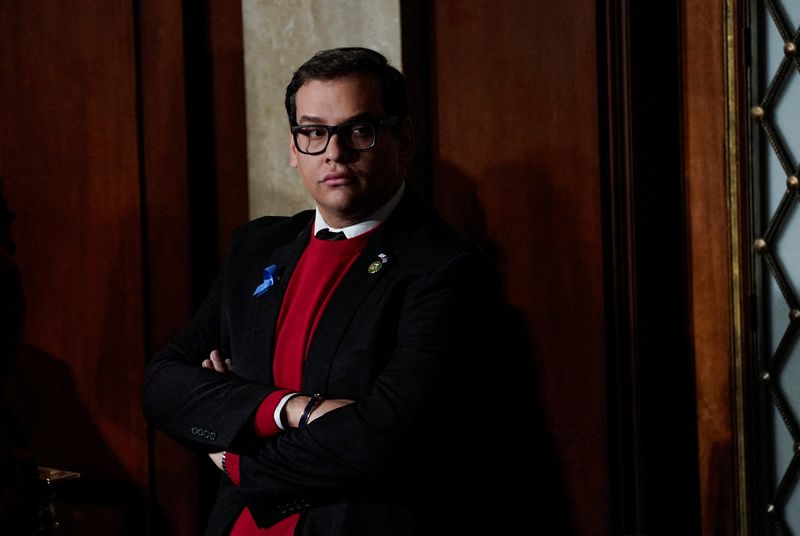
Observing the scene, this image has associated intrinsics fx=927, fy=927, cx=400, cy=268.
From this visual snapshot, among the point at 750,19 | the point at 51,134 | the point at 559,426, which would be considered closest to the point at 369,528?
the point at 559,426

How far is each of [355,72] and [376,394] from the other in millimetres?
681

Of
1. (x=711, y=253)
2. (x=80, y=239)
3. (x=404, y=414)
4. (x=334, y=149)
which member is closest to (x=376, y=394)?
(x=404, y=414)

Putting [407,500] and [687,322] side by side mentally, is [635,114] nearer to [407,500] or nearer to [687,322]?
[687,322]

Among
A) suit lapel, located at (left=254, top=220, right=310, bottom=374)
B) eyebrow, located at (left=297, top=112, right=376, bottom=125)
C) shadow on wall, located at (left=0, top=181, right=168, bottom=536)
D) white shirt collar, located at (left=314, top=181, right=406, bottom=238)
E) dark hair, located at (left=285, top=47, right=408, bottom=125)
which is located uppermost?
dark hair, located at (left=285, top=47, right=408, bottom=125)

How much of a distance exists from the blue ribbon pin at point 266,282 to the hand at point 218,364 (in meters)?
0.16

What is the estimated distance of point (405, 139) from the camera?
2.05 m

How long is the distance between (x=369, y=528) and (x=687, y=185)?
1161 mm

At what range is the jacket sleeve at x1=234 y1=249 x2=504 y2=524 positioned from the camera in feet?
5.72

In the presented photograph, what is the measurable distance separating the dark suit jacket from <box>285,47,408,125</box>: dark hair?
215 mm

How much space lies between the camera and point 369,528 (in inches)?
70.3

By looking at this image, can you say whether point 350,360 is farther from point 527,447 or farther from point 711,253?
point 711,253

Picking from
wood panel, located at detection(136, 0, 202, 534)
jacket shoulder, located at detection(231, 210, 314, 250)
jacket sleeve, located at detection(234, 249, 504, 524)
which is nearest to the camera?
jacket sleeve, located at detection(234, 249, 504, 524)

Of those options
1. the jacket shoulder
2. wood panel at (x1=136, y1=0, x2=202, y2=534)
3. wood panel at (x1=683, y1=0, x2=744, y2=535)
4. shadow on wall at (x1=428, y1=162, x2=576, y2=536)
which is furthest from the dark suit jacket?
wood panel at (x1=136, y1=0, x2=202, y2=534)

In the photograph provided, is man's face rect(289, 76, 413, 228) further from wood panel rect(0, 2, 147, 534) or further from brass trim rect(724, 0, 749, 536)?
wood panel rect(0, 2, 147, 534)
